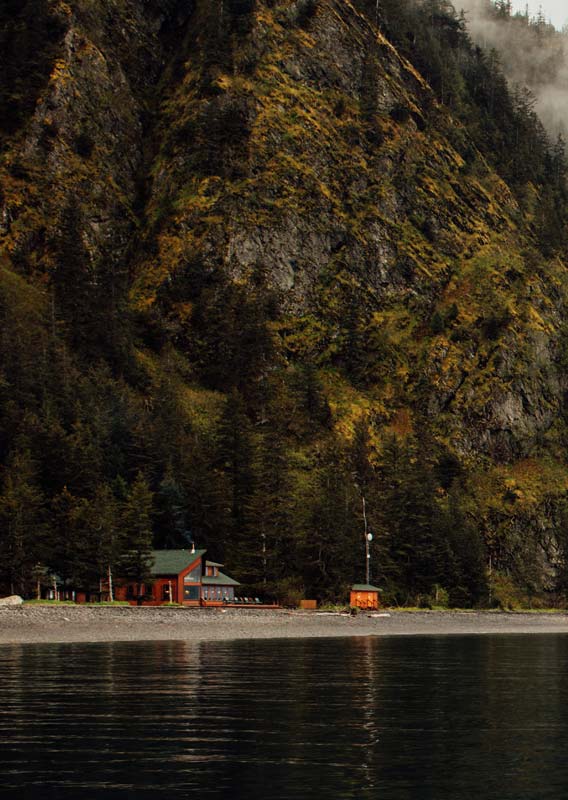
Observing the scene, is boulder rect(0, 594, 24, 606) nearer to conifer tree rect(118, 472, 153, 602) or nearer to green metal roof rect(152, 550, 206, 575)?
conifer tree rect(118, 472, 153, 602)

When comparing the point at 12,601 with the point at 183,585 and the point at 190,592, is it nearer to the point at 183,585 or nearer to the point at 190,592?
the point at 183,585

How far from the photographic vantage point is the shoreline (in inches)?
2398

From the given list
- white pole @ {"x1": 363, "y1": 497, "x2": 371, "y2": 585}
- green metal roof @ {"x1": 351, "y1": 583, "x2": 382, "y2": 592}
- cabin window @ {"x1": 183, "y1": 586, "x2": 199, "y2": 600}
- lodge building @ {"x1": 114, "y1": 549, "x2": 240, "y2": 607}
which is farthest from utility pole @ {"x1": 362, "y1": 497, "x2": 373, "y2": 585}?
cabin window @ {"x1": 183, "y1": 586, "x2": 199, "y2": 600}

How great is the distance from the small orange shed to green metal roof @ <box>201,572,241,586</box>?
11.9 metres

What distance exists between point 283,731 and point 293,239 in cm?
14785

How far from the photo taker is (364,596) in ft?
338

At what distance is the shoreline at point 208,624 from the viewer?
2398 inches

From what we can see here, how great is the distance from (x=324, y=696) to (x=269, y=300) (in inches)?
5270

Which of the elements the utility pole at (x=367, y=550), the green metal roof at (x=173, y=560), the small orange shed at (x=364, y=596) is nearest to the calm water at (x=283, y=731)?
the green metal roof at (x=173, y=560)

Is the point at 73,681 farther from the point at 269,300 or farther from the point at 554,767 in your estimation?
the point at 269,300

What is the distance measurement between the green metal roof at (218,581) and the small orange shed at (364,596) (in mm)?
11933

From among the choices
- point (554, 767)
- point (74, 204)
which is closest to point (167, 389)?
point (74, 204)

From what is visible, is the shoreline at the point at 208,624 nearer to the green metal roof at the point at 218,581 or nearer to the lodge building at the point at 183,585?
the green metal roof at the point at 218,581

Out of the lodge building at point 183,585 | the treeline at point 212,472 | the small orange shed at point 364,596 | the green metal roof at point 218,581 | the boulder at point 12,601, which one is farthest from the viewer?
the small orange shed at point 364,596
